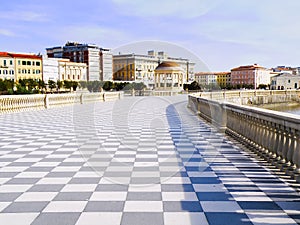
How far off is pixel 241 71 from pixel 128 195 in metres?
134

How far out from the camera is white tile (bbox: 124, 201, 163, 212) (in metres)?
3.86

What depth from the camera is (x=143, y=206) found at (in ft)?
13.1

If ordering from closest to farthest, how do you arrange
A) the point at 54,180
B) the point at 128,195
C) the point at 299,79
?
the point at 128,195 < the point at 54,180 < the point at 299,79

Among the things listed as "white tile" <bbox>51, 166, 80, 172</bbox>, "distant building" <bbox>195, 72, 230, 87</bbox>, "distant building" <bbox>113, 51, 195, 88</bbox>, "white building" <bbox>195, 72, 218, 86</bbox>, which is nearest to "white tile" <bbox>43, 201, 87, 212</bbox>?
"white tile" <bbox>51, 166, 80, 172</bbox>

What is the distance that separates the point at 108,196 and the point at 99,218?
734 mm

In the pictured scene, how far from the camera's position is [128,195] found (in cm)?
438

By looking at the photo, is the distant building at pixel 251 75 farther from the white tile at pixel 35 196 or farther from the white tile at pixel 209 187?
the white tile at pixel 35 196

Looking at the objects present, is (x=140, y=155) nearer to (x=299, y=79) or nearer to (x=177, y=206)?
(x=177, y=206)

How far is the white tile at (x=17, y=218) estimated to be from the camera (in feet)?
11.6

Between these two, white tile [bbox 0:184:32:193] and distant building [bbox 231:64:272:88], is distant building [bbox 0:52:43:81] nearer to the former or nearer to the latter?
distant building [bbox 231:64:272:88]

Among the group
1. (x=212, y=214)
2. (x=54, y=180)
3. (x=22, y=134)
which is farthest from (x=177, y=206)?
(x=22, y=134)

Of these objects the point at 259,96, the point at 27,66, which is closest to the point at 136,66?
the point at 27,66

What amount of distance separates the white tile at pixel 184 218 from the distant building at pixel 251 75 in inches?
4861

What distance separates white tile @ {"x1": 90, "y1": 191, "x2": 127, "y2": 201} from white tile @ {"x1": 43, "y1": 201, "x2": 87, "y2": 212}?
0.68 feet
